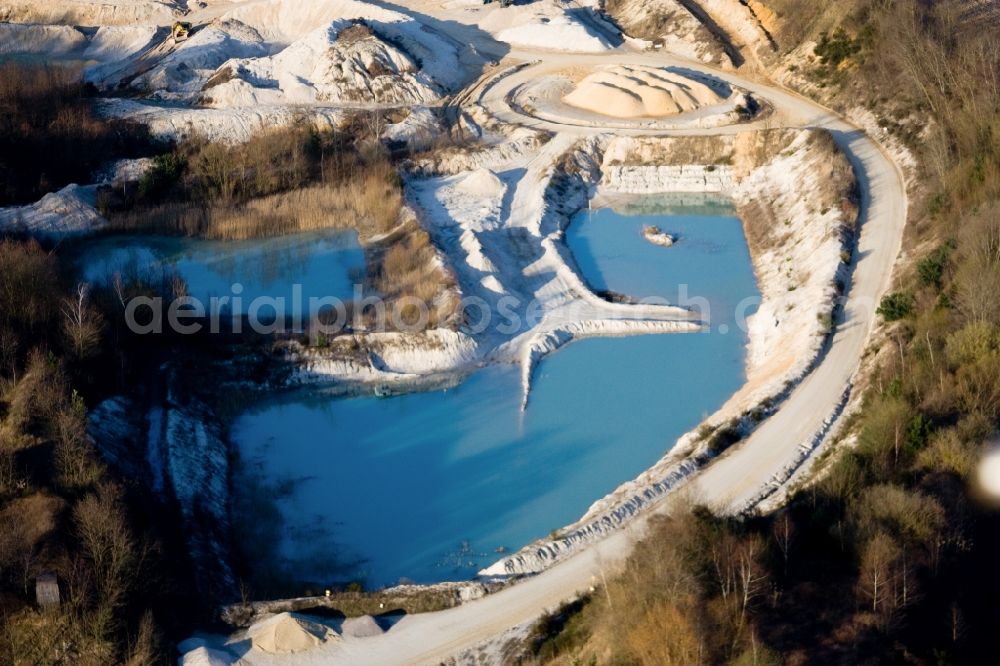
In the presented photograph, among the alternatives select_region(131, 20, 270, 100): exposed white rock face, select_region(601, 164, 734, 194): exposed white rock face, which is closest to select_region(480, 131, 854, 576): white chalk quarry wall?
select_region(601, 164, 734, 194): exposed white rock face

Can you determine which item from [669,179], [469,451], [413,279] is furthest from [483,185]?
[469,451]

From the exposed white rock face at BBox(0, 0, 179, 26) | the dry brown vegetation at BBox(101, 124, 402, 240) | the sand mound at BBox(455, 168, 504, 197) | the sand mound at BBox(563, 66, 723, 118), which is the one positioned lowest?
the exposed white rock face at BBox(0, 0, 179, 26)

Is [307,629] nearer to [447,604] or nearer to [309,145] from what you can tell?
[447,604]

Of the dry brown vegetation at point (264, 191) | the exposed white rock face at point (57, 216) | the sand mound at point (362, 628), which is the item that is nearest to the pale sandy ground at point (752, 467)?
the sand mound at point (362, 628)

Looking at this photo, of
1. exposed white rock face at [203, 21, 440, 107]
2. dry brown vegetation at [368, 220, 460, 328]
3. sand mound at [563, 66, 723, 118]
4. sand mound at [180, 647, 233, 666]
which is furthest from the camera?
exposed white rock face at [203, 21, 440, 107]

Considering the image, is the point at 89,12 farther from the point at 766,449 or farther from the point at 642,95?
the point at 766,449

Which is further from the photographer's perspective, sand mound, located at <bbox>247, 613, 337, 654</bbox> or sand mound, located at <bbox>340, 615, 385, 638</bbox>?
sand mound, located at <bbox>340, 615, 385, 638</bbox>

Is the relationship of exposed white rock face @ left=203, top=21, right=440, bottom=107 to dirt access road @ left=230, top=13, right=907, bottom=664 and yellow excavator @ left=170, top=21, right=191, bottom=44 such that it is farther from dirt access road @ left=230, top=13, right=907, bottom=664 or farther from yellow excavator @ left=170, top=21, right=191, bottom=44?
dirt access road @ left=230, top=13, right=907, bottom=664

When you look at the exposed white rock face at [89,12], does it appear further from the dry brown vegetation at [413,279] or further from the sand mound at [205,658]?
the sand mound at [205,658]
